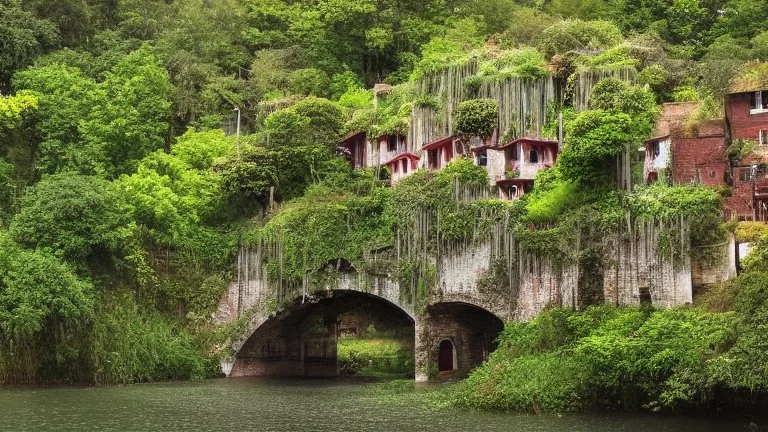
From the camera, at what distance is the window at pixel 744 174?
45.9m

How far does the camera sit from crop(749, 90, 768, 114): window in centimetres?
4772

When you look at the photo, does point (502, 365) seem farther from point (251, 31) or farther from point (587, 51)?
point (251, 31)

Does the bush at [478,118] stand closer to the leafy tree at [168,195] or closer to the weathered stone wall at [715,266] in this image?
the leafy tree at [168,195]

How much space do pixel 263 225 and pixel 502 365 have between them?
1948 centimetres

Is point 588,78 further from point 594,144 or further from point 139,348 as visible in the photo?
point 139,348

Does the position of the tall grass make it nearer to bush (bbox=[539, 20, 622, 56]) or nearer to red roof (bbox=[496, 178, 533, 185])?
red roof (bbox=[496, 178, 533, 185])

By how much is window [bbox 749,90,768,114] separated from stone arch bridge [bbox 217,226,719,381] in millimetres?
7881

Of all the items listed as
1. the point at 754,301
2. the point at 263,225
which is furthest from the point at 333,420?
the point at 263,225

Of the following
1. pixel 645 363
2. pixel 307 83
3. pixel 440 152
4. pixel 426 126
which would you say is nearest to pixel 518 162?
pixel 440 152

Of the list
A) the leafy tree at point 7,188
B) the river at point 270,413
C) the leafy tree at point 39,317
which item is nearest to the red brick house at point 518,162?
the river at point 270,413

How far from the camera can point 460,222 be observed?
5009 centimetres

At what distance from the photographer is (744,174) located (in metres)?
46.1

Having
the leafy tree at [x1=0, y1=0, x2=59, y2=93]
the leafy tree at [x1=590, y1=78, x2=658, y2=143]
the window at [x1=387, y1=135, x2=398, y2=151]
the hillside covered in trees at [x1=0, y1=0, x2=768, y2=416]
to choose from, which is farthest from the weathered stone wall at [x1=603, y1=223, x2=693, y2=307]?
the leafy tree at [x1=0, y1=0, x2=59, y2=93]

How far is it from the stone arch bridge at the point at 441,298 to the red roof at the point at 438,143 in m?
8.02
